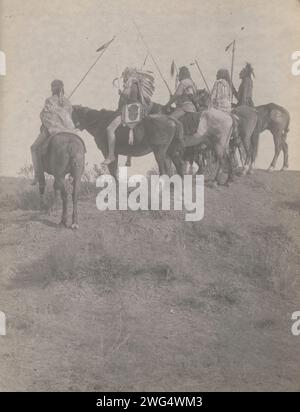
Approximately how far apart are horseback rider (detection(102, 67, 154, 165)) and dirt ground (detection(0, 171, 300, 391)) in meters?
0.91

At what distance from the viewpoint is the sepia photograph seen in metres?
9.84

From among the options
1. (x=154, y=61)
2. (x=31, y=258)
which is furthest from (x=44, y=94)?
(x=31, y=258)

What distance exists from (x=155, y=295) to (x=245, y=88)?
9.51 feet

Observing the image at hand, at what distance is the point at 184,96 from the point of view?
10391 mm

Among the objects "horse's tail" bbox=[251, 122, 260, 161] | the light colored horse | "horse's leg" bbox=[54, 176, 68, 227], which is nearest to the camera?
"horse's leg" bbox=[54, 176, 68, 227]

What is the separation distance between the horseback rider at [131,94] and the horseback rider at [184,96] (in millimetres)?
316

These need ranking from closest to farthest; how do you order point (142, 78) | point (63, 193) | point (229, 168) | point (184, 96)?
1. point (63, 193)
2. point (142, 78)
3. point (184, 96)
4. point (229, 168)

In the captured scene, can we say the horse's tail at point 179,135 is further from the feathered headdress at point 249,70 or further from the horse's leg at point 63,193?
the horse's leg at point 63,193

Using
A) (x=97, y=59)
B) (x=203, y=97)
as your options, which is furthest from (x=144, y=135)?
(x=97, y=59)

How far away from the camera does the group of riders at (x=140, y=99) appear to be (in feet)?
33.6

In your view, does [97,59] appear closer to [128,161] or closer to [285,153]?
[128,161]

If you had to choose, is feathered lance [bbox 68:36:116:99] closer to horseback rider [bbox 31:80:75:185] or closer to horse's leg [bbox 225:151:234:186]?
horseback rider [bbox 31:80:75:185]

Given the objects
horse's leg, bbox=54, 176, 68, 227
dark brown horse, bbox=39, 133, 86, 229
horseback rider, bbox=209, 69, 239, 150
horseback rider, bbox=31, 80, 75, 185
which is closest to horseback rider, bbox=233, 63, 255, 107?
horseback rider, bbox=209, 69, 239, 150
